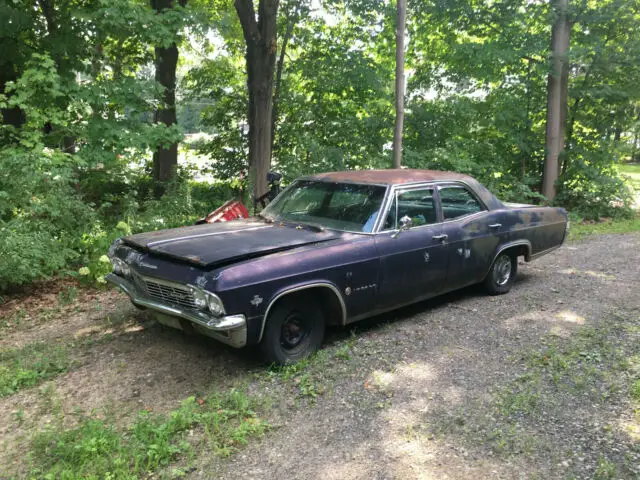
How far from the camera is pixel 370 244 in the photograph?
189 inches

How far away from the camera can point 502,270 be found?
6.47m

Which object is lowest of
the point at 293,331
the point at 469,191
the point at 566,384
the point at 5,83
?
the point at 566,384

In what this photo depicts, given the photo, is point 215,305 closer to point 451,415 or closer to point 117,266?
point 117,266

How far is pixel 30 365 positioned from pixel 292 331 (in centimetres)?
225

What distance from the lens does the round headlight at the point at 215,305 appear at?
380 centimetres

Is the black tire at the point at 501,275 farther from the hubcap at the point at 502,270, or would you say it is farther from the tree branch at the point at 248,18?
the tree branch at the point at 248,18

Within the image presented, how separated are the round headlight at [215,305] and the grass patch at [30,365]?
1.57 meters

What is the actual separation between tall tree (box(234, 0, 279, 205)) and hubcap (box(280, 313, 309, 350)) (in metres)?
5.94

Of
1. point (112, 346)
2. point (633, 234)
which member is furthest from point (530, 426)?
point (633, 234)

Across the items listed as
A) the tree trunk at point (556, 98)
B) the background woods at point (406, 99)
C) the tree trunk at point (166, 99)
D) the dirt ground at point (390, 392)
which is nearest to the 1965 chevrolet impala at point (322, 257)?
the dirt ground at point (390, 392)

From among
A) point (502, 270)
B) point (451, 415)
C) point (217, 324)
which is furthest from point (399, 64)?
point (451, 415)

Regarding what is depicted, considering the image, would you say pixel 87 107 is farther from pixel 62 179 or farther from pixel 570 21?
pixel 570 21

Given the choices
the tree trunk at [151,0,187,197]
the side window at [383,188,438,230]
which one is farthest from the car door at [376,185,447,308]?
the tree trunk at [151,0,187,197]

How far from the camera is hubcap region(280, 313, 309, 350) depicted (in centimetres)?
437
